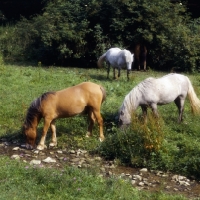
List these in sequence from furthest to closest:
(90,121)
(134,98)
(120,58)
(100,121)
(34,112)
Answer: (120,58)
(90,121)
(100,121)
(134,98)
(34,112)

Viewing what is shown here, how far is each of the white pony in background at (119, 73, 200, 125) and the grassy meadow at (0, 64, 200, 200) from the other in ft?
0.86

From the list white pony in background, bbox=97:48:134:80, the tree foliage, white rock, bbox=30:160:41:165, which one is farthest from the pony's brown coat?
the tree foliage

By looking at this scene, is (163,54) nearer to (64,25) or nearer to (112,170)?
(64,25)

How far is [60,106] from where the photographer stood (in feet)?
30.6

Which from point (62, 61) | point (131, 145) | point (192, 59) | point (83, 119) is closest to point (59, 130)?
point (83, 119)

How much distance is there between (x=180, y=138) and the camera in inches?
367

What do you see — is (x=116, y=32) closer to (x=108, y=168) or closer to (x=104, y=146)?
(x=104, y=146)

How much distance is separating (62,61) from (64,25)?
146 centimetres

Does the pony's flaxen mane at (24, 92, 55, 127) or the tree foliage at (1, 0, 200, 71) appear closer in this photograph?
the pony's flaxen mane at (24, 92, 55, 127)

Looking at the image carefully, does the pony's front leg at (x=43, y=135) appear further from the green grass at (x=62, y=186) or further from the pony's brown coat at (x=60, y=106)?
the green grass at (x=62, y=186)

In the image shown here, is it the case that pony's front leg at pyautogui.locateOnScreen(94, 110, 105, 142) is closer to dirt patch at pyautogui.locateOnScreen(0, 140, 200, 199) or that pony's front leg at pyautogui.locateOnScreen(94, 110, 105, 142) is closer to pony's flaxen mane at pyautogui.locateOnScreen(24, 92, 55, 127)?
dirt patch at pyautogui.locateOnScreen(0, 140, 200, 199)

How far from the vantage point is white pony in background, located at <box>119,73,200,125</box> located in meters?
9.36

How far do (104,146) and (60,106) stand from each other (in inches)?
43.6

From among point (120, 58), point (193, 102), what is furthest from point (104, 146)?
point (120, 58)
